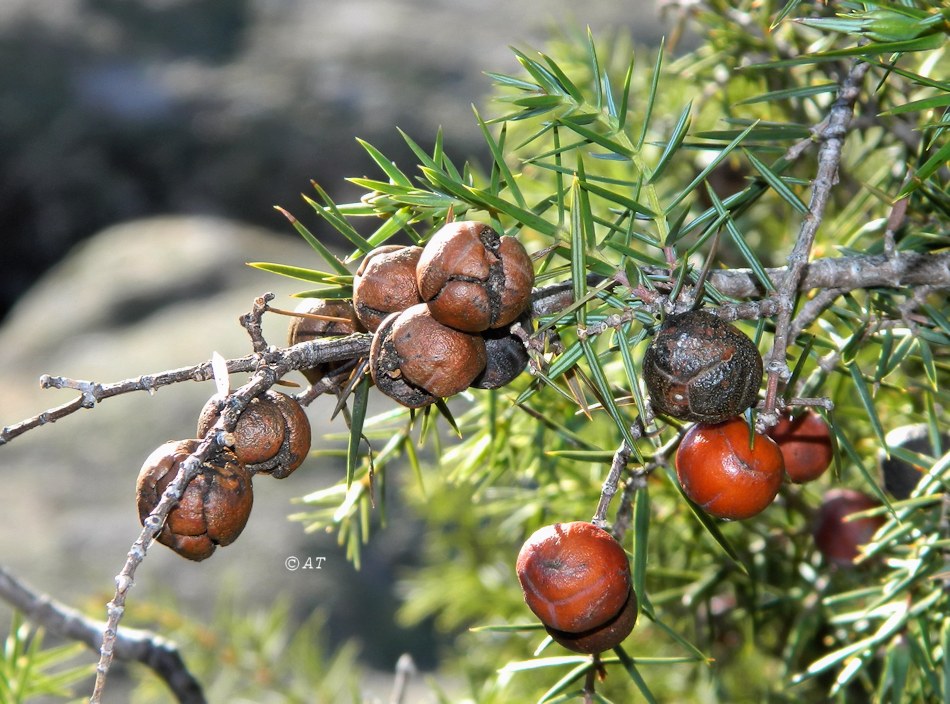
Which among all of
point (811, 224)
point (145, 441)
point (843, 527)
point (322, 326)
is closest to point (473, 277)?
point (322, 326)

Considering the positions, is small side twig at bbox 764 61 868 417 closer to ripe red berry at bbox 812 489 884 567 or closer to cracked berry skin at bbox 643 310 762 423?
cracked berry skin at bbox 643 310 762 423

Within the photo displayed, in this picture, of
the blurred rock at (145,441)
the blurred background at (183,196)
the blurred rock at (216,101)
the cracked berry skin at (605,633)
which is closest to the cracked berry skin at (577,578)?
the cracked berry skin at (605,633)


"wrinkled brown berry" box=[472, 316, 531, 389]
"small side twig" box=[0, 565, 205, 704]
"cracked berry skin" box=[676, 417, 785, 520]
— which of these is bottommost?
"small side twig" box=[0, 565, 205, 704]

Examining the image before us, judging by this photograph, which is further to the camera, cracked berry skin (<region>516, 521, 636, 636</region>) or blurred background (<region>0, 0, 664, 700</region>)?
blurred background (<region>0, 0, 664, 700</region>)

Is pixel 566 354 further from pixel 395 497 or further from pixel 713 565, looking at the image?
pixel 395 497

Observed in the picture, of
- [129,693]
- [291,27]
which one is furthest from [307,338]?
[291,27]

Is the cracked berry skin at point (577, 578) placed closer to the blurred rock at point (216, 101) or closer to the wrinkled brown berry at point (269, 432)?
the wrinkled brown berry at point (269, 432)

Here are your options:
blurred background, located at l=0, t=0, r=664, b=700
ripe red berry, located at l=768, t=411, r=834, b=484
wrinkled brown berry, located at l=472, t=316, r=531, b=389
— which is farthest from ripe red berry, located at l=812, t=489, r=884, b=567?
blurred background, located at l=0, t=0, r=664, b=700

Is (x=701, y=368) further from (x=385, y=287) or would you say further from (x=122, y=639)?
(x=122, y=639)
